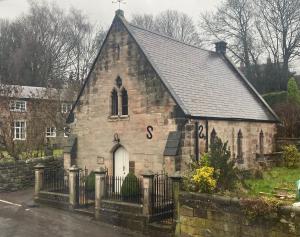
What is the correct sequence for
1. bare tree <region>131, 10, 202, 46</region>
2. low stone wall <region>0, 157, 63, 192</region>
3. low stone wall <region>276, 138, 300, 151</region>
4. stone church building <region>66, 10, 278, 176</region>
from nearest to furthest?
stone church building <region>66, 10, 278, 176</region>, low stone wall <region>0, 157, 63, 192</region>, low stone wall <region>276, 138, 300, 151</region>, bare tree <region>131, 10, 202, 46</region>

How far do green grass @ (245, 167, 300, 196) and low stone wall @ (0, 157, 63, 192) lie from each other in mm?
12558

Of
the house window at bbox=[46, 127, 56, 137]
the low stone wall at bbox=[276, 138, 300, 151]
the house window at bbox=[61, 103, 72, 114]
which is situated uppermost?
the house window at bbox=[61, 103, 72, 114]

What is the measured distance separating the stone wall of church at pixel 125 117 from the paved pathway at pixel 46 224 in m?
3.92

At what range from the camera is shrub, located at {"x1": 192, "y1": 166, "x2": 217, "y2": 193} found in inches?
490

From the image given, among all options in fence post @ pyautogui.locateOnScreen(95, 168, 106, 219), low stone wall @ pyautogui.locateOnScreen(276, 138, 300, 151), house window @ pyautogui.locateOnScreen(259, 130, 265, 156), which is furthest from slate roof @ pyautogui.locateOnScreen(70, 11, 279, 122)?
fence post @ pyautogui.locateOnScreen(95, 168, 106, 219)

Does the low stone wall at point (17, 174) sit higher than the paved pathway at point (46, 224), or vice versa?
the low stone wall at point (17, 174)

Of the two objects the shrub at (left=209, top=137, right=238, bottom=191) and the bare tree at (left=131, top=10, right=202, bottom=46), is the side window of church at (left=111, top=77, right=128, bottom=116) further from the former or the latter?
the bare tree at (left=131, top=10, right=202, bottom=46)

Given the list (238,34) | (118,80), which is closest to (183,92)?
(118,80)

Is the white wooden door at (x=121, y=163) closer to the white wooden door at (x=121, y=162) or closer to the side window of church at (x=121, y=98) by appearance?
the white wooden door at (x=121, y=162)

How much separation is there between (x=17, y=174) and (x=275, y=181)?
1412 centimetres

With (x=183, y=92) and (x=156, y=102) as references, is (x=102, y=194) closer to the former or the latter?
(x=156, y=102)

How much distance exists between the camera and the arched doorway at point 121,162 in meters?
19.7

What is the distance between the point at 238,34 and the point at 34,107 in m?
26.8

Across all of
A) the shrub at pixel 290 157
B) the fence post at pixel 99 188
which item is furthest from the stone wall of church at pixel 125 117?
the shrub at pixel 290 157
